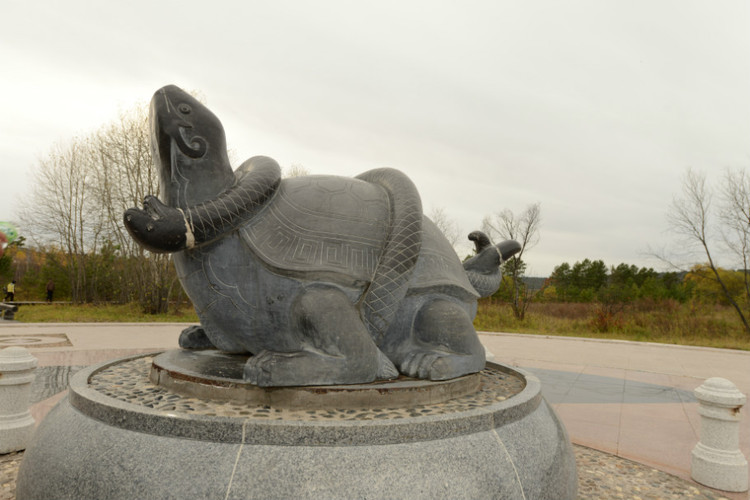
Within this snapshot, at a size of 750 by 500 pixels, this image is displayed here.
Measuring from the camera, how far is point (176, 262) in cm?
324

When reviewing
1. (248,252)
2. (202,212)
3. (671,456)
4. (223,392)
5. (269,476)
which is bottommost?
(671,456)

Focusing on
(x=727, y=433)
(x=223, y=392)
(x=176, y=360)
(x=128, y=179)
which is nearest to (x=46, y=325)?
(x=128, y=179)

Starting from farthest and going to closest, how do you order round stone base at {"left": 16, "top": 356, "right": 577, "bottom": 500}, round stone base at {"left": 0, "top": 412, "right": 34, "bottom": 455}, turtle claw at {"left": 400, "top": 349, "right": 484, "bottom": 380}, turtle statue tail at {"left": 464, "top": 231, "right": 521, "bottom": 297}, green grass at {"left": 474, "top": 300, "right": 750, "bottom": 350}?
green grass at {"left": 474, "top": 300, "right": 750, "bottom": 350}, round stone base at {"left": 0, "top": 412, "right": 34, "bottom": 455}, turtle statue tail at {"left": 464, "top": 231, "right": 521, "bottom": 297}, turtle claw at {"left": 400, "top": 349, "right": 484, "bottom": 380}, round stone base at {"left": 16, "top": 356, "right": 577, "bottom": 500}

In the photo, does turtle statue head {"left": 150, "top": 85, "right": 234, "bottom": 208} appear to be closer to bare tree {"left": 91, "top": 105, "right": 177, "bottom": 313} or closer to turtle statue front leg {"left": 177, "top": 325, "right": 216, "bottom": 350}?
turtle statue front leg {"left": 177, "top": 325, "right": 216, "bottom": 350}

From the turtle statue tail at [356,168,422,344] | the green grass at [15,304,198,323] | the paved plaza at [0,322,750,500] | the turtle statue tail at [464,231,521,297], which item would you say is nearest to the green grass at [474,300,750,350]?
the paved plaza at [0,322,750,500]

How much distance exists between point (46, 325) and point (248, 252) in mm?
13584

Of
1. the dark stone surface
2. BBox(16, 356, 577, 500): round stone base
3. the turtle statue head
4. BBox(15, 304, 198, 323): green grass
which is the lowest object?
BBox(15, 304, 198, 323): green grass

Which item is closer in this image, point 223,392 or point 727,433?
point 223,392

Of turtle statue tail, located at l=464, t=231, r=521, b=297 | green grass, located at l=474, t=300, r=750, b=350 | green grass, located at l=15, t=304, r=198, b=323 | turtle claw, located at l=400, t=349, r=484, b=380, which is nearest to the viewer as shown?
turtle claw, located at l=400, t=349, r=484, b=380

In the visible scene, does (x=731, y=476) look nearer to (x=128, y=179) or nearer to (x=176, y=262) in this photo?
(x=176, y=262)

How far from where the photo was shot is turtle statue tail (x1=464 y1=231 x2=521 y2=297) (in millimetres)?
4078

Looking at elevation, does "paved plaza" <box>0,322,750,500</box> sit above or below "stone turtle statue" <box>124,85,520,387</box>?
below

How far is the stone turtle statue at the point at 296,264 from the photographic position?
284cm

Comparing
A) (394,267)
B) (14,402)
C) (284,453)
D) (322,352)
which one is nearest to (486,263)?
(394,267)
